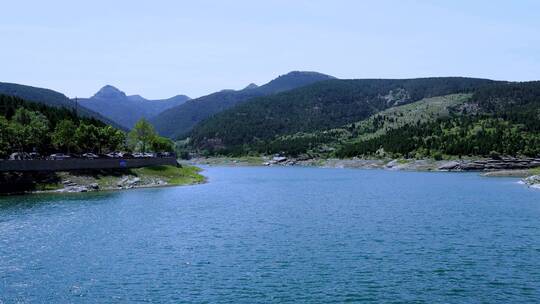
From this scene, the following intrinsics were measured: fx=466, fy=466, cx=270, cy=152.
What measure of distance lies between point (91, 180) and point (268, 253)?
78713 mm

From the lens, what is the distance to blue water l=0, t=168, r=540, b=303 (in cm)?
3625

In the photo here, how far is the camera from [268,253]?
49000 mm

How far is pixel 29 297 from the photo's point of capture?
115ft

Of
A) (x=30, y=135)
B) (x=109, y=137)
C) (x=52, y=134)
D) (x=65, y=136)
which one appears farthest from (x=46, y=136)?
(x=109, y=137)

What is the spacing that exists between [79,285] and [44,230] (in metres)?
26.9

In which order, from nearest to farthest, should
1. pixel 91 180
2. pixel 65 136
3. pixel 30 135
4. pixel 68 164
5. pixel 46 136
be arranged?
1. pixel 91 180
2. pixel 68 164
3. pixel 30 135
4. pixel 46 136
5. pixel 65 136

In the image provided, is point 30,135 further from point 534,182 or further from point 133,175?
point 534,182

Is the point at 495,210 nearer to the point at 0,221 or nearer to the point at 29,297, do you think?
the point at 29,297

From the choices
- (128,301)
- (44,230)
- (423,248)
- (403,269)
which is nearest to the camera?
(128,301)

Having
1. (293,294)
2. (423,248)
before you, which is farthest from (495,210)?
(293,294)

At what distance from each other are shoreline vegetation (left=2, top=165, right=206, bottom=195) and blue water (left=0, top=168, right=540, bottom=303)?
17.1 metres

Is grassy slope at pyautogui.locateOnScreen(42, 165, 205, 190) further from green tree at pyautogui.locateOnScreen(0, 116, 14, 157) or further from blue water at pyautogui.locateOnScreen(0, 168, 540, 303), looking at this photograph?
blue water at pyautogui.locateOnScreen(0, 168, 540, 303)

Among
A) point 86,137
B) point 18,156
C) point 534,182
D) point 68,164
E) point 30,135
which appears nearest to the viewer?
point 68,164

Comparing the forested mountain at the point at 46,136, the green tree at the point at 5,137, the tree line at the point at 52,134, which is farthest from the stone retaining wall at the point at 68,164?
the green tree at the point at 5,137
